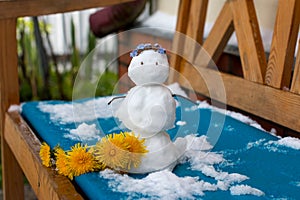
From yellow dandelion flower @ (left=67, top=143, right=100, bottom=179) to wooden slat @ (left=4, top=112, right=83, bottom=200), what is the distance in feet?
0.10

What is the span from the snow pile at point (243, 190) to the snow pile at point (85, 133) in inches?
14.1

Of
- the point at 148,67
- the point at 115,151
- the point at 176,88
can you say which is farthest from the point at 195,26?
the point at 115,151

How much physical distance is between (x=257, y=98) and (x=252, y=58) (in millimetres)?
Answer: 122

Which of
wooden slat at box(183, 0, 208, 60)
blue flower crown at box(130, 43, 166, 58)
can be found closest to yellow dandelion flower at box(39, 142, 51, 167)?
blue flower crown at box(130, 43, 166, 58)

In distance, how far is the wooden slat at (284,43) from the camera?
1.20 m

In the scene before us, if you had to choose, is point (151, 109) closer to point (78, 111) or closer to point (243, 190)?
point (243, 190)

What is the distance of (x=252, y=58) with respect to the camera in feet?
4.44

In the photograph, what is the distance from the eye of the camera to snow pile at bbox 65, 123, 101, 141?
3.61ft

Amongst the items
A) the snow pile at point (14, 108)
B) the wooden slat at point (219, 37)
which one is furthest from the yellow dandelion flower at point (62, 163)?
the wooden slat at point (219, 37)

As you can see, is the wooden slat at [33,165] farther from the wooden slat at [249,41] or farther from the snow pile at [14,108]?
the wooden slat at [249,41]

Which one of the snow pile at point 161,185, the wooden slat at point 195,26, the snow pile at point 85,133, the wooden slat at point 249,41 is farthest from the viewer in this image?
the wooden slat at point 195,26

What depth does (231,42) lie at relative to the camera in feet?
5.18

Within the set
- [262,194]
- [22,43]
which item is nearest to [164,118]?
[262,194]

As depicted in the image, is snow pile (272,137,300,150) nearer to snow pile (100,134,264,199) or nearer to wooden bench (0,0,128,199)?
snow pile (100,134,264,199)
